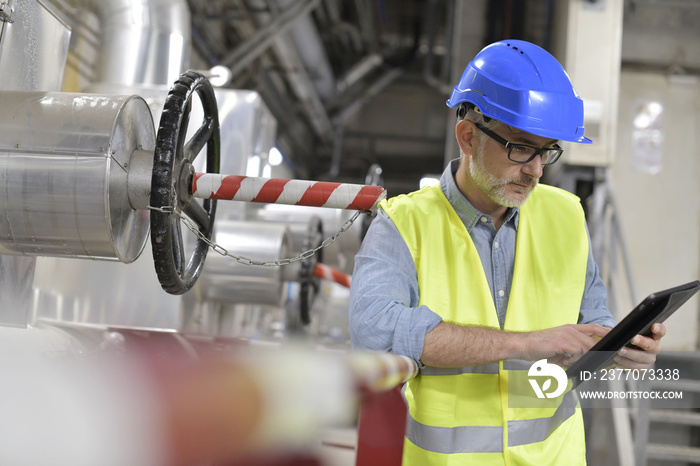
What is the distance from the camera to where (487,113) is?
128 centimetres

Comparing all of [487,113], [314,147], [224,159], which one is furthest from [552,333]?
[314,147]

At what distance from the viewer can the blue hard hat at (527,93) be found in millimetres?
1243

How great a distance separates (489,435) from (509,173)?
501 mm

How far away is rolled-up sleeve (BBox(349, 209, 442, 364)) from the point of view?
3.75ft

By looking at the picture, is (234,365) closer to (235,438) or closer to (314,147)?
(235,438)

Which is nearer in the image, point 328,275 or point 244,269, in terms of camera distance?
point 244,269

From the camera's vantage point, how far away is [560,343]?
41.9 inches

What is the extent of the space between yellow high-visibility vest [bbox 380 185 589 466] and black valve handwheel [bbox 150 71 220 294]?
0.47m

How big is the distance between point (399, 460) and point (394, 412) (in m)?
0.06

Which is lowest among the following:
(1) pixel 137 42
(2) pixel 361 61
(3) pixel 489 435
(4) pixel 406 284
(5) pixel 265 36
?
(3) pixel 489 435

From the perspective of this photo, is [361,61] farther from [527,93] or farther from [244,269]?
[527,93]

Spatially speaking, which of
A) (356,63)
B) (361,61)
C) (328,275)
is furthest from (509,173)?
(356,63)

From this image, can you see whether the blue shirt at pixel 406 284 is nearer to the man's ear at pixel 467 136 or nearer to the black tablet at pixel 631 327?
the man's ear at pixel 467 136

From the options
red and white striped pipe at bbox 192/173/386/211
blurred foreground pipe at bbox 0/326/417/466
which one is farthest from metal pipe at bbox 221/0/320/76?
blurred foreground pipe at bbox 0/326/417/466
